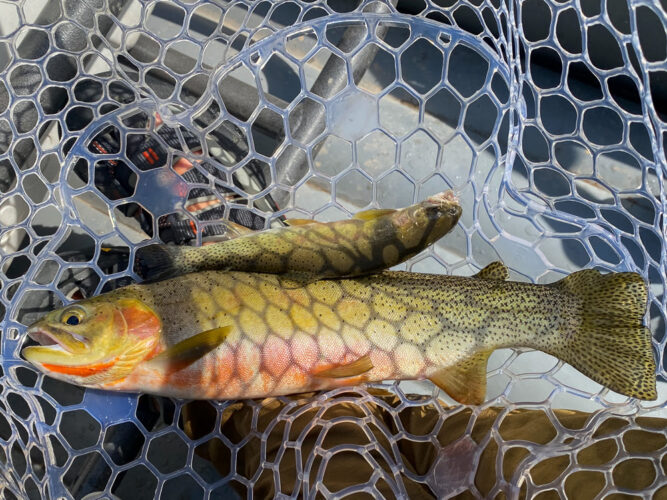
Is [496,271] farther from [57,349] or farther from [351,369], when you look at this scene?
[57,349]

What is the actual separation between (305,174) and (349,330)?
1.10 m

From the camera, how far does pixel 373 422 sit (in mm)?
2082

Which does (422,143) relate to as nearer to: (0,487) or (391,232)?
(391,232)

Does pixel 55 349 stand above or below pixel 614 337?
below

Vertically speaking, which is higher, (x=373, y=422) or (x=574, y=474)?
→ (x=574, y=474)

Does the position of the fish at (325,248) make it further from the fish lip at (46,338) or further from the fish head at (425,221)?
the fish lip at (46,338)

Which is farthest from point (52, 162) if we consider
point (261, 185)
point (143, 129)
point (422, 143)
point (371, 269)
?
point (422, 143)

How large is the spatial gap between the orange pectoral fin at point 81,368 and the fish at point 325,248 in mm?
365

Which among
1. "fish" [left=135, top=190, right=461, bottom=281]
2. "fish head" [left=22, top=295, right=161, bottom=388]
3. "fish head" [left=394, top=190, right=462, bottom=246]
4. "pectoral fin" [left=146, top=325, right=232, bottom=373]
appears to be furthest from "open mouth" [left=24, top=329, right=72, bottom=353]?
"fish head" [left=394, top=190, right=462, bottom=246]

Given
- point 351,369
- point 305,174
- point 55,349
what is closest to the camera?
point 55,349

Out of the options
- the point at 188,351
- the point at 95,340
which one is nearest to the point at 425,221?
the point at 188,351

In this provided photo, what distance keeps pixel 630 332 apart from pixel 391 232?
0.92 meters

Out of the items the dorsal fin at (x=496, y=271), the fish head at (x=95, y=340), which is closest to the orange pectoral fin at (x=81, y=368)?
the fish head at (x=95, y=340)

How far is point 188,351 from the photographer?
1.93m
